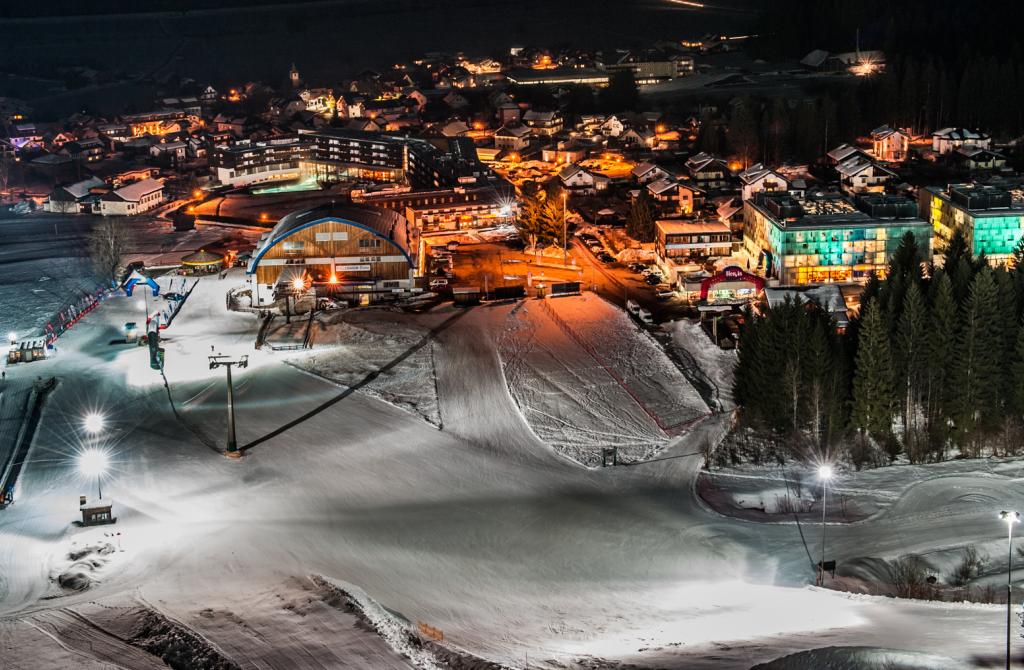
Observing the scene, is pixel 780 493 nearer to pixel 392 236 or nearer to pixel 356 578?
pixel 356 578

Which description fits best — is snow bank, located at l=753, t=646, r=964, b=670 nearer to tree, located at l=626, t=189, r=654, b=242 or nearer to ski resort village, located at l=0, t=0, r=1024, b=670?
ski resort village, located at l=0, t=0, r=1024, b=670

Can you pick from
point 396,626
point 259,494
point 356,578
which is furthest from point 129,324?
point 396,626

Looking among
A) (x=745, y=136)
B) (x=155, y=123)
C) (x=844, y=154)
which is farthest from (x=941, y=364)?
(x=155, y=123)

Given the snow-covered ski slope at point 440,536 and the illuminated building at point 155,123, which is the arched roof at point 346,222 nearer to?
the snow-covered ski slope at point 440,536

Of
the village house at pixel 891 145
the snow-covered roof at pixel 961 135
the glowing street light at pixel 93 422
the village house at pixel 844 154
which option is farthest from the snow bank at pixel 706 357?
the snow-covered roof at pixel 961 135

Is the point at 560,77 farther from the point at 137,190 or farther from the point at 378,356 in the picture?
the point at 378,356

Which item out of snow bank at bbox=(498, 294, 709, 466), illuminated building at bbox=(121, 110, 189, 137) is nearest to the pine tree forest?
snow bank at bbox=(498, 294, 709, 466)
